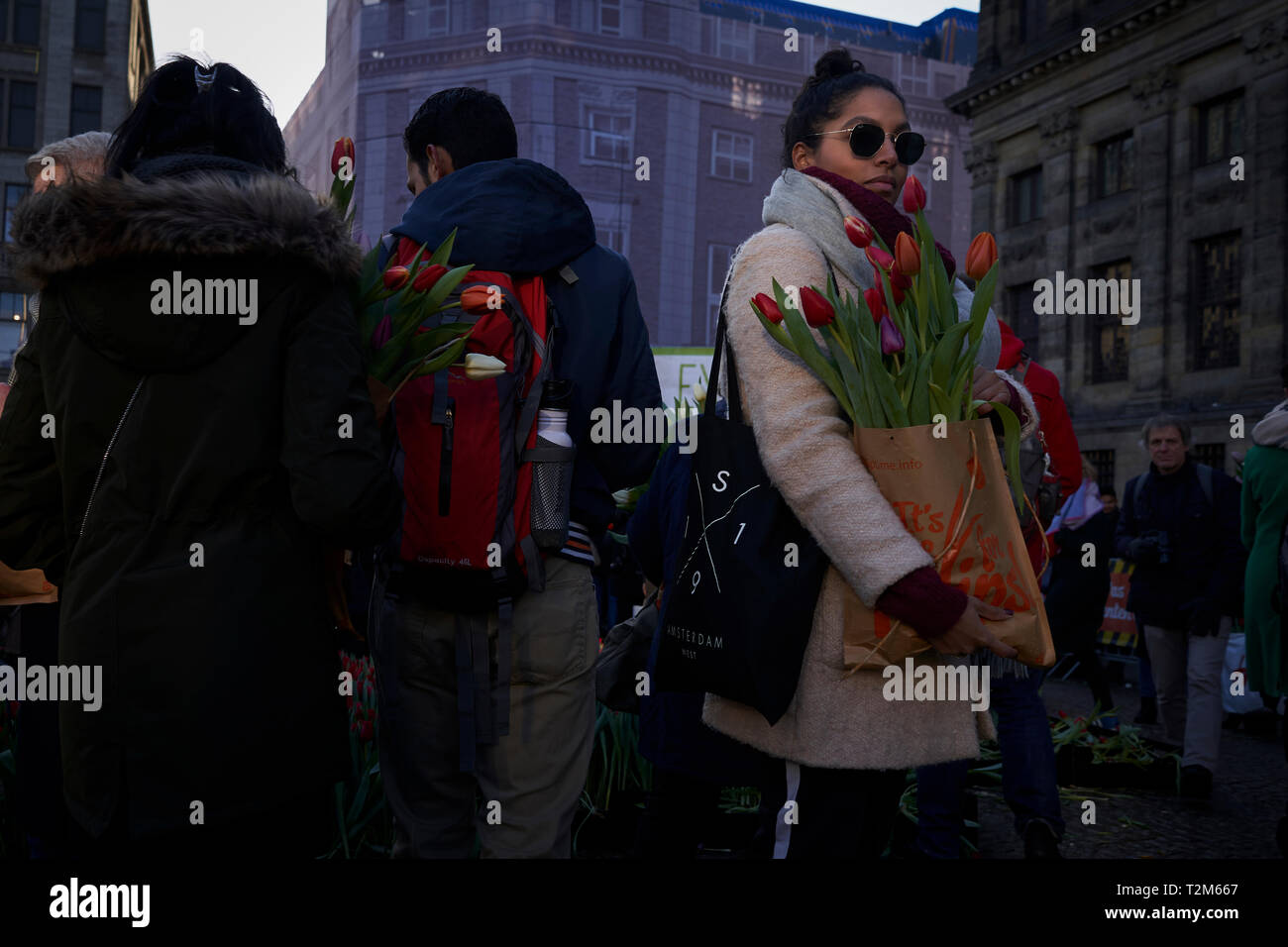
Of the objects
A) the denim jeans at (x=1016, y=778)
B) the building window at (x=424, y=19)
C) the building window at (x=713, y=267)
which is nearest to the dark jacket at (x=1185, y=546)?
the denim jeans at (x=1016, y=778)

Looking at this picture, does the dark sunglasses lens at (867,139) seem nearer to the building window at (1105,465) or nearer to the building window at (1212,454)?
the building window at (1212,454)

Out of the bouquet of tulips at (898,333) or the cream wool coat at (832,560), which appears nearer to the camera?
the cream wool coat at (832,560)

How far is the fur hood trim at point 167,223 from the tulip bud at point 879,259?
1055mm

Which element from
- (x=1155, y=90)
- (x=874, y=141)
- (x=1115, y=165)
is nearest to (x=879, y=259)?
(x=874, y=141)

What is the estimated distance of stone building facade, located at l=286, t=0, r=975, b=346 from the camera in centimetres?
3931

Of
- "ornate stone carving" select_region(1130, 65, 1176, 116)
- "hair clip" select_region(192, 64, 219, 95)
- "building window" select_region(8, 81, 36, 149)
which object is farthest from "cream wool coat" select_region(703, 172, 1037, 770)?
"building window" select_region(8, 81, 36, 149)

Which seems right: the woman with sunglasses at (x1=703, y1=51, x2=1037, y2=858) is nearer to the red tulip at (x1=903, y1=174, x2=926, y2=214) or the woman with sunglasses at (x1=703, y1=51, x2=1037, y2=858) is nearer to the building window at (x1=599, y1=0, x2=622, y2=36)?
the red tulip at (x1=903, y1=174, x2=926, y2=214)

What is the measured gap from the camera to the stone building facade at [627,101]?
3931 cm

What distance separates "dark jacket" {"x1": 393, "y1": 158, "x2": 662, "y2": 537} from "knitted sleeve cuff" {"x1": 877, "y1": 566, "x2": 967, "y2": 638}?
0.91 metres

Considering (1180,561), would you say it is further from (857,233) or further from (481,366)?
(481,366)

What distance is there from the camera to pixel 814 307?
7.46ft
